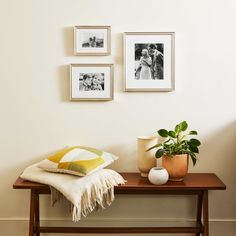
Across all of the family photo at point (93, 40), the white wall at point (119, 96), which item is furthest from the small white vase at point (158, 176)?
the family photo at point (93, 40)

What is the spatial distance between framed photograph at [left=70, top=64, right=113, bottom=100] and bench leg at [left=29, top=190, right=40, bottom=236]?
28.2 inches

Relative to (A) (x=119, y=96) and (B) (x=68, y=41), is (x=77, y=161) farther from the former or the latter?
(B) (x=68, y=41)

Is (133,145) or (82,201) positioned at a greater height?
(133,145)

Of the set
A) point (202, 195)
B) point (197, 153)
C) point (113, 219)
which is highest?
point (197, 153)

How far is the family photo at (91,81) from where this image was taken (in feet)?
9.09

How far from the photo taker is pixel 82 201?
7.93 ft

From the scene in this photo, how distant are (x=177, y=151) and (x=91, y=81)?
758 millimetres

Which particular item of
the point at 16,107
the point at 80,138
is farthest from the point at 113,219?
the point at 16,107

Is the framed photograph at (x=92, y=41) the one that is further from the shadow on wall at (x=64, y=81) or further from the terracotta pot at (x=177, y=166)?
the terracotta pot at (x=177, y=166)

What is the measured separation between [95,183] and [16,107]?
83 cm

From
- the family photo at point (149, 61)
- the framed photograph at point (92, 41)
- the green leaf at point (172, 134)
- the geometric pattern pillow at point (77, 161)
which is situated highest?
the framed photograph at point (92, 41)

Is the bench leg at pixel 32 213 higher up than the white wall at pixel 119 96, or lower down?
lower down

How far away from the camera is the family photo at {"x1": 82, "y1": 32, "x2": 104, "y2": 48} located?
2.75 meters

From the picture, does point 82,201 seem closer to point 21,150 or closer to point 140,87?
point 21,150
